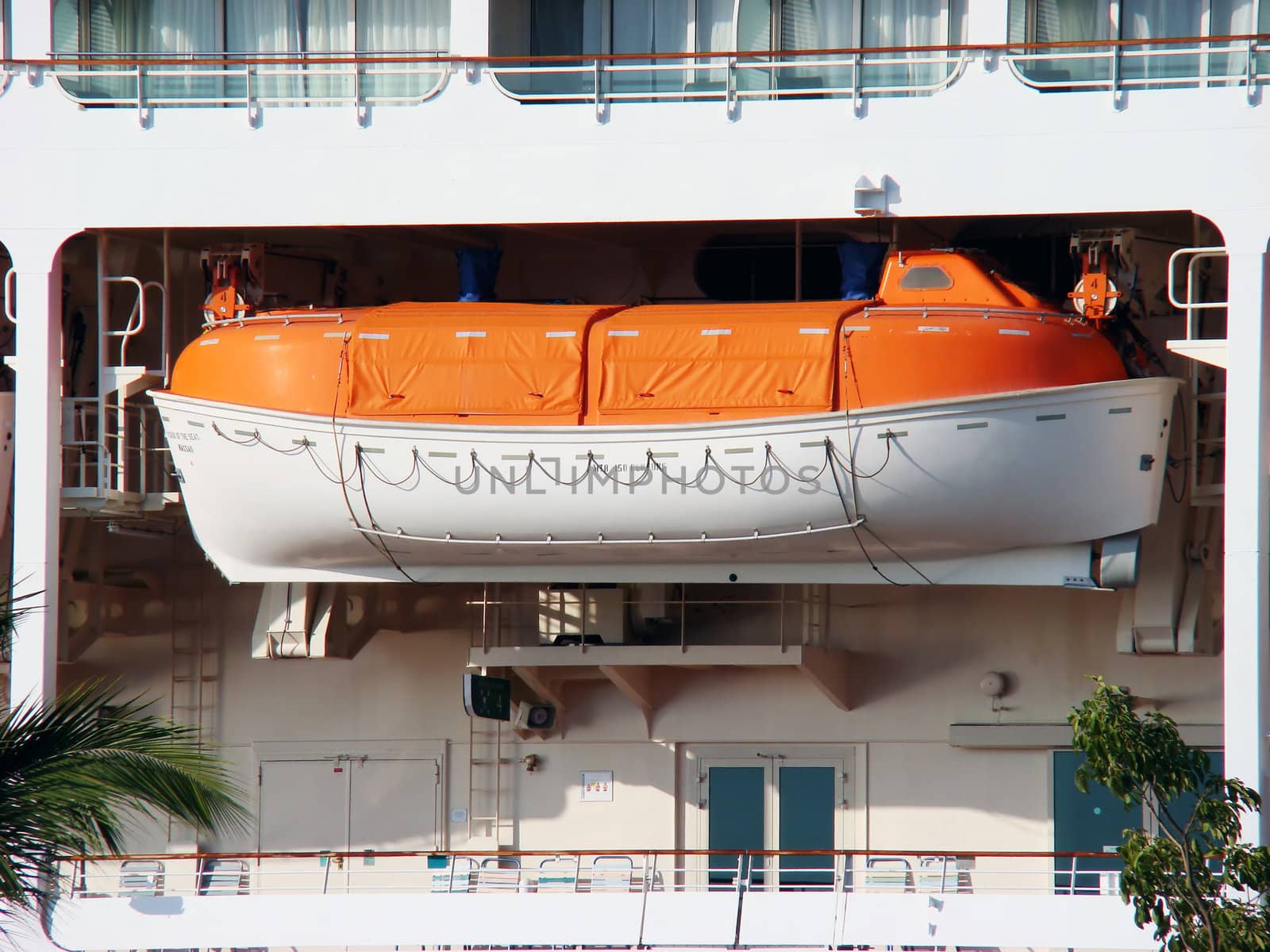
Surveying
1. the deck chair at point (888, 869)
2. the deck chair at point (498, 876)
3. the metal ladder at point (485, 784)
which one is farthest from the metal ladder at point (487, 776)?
the deck chair at point (888, 869)

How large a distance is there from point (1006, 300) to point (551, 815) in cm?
588

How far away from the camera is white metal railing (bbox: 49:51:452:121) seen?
14.3 metres

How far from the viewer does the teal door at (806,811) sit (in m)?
16.0

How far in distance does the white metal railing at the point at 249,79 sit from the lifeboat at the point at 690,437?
1.61m

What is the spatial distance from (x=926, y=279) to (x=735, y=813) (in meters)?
4.89

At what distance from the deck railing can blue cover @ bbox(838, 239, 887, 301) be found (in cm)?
127

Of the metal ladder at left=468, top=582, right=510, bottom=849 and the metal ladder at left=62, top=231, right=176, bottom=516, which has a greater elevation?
the metal ladder at left=62, top=231, right=176, bottom=516

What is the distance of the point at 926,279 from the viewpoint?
1397 centimetres

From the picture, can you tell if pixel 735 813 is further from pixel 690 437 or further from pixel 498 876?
pixel 690 437

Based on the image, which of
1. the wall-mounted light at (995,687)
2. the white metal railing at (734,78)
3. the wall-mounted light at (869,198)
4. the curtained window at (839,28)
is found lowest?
the wall-mounted light at (995,687)

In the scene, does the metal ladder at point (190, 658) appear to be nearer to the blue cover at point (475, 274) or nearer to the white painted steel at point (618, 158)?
the blue cover at point (475, 274)

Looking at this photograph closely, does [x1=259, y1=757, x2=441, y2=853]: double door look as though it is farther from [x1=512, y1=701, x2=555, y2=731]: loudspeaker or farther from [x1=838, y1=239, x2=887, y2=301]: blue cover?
[x1=838, y1=239, x2=887, y2=301]: blue cover

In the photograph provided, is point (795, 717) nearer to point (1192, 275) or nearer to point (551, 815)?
point (551, 815)

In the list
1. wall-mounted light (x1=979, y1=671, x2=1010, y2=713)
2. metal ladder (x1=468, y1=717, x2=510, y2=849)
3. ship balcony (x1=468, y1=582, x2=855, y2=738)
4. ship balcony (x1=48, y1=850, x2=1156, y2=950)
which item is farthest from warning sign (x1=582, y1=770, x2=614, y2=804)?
wall-mounted light (x1=979, y1=671, x2=1010, y2=713)
